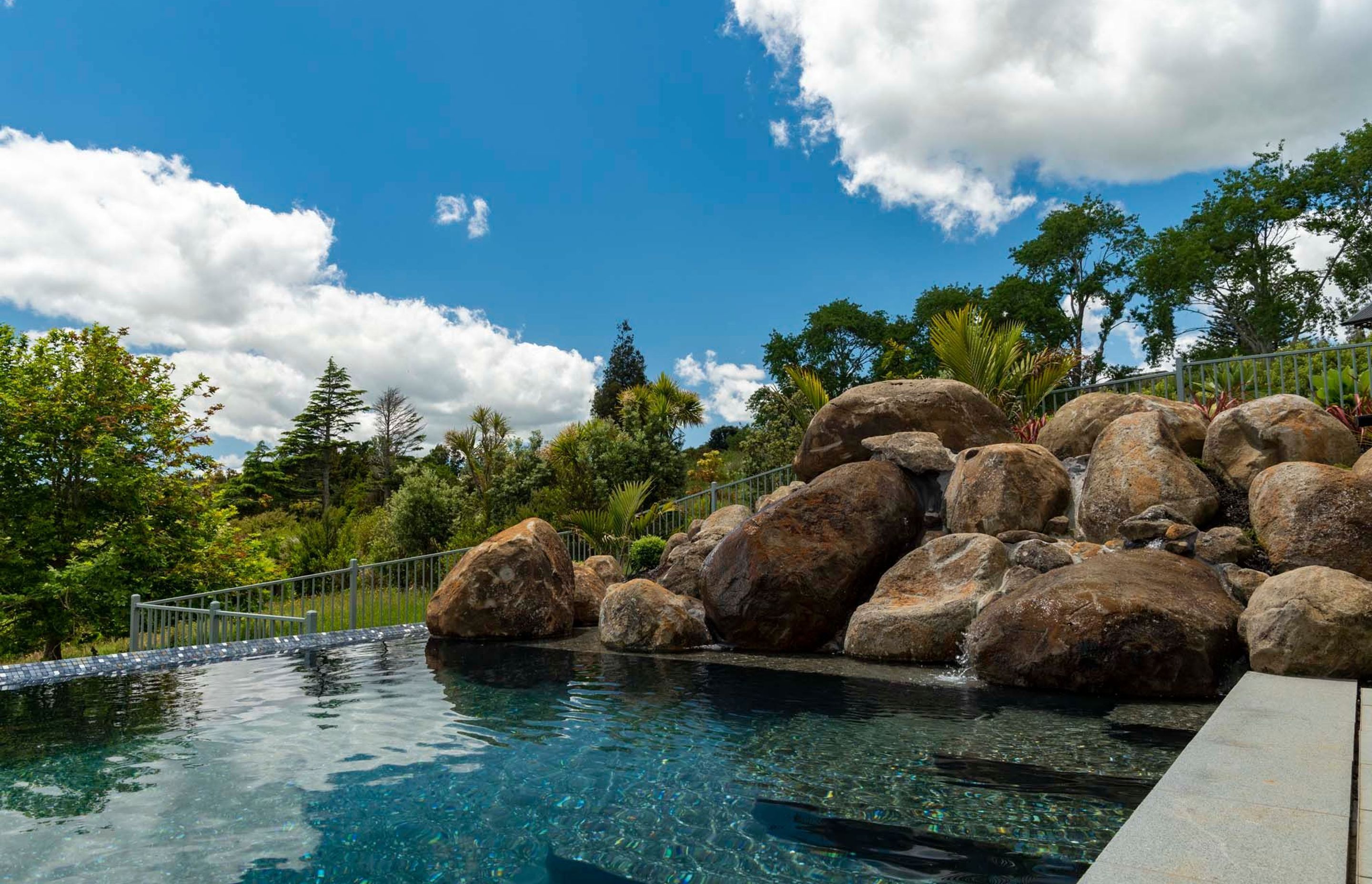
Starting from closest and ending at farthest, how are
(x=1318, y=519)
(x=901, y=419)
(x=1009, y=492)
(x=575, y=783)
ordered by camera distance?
(x=575, y=783) < (x=1318, y=519) < (x=1009, y=492) < (x=901, y=419)

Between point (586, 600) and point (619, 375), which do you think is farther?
point (619, 375)

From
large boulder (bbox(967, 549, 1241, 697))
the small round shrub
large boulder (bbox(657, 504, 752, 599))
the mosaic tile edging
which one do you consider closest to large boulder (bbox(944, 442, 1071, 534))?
large boulder (bbox(967, 549, 1241, 697))

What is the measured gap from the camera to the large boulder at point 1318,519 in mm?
7520

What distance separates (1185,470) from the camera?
9320 mm

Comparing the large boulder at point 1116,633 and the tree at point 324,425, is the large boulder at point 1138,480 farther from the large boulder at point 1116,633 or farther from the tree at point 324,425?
the tree at point 324,425

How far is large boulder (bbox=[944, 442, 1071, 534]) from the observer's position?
10.0 metres

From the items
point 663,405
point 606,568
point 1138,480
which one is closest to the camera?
Answer: point 1138,480

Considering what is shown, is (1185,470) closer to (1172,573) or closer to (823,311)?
(1172,573)

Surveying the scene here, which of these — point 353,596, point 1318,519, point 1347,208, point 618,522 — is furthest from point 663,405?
point 1347,208

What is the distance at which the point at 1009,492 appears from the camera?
1005 centimetres

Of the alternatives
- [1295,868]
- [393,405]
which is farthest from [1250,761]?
[393,405]

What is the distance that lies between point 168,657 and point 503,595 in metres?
4.24

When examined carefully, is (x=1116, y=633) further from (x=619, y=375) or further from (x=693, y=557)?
(x=619, y=375)

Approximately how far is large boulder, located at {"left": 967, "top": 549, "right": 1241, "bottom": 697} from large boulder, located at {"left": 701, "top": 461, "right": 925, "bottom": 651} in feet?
7.95
